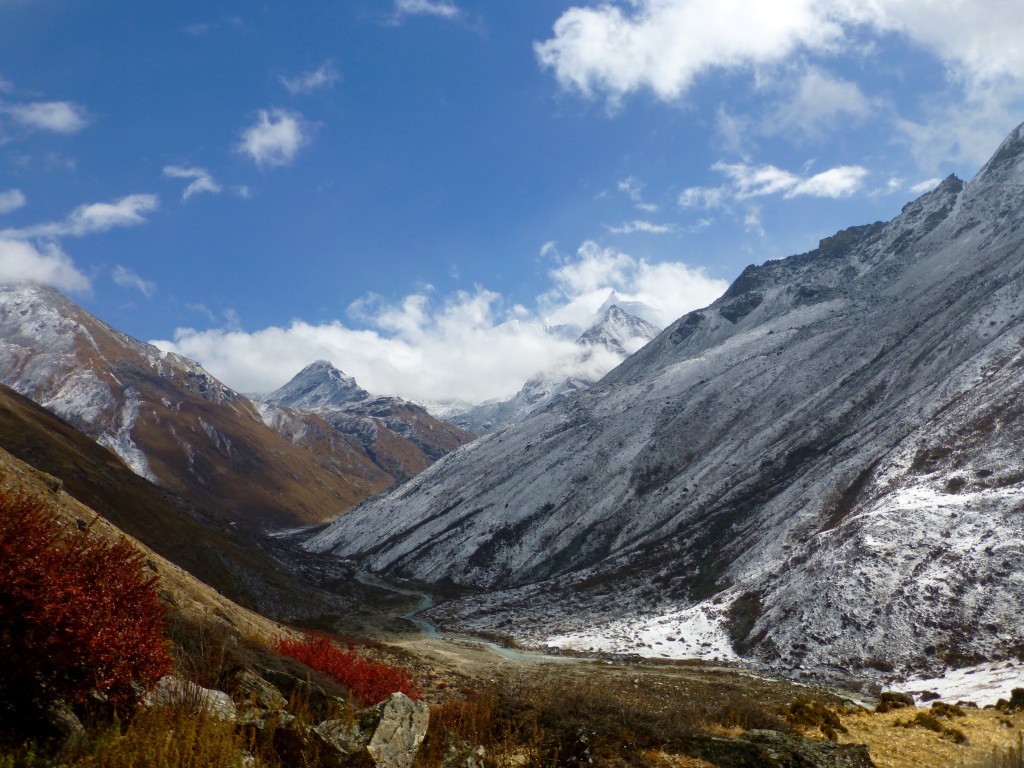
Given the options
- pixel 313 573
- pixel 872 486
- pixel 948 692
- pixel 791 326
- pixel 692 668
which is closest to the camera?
pixel 948 692

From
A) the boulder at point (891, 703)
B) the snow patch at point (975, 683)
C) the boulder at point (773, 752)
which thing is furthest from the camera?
the snow patch at point (975, 683)

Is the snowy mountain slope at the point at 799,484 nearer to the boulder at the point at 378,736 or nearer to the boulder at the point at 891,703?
the boulder at the point at 891,703

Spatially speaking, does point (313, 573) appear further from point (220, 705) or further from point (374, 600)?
point (220, 705)

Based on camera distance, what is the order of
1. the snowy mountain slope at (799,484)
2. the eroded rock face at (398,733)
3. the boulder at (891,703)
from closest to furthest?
the eroded rock face at (398,733) < the boulder at (891,703) < the snowy mountain slope at (799,484)

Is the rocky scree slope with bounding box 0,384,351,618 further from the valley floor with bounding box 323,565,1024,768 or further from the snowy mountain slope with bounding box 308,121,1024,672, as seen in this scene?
the snowy mountain slope with bounding box 308,121,1024,672

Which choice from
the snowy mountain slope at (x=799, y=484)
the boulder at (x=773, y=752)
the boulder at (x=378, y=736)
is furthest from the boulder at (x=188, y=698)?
the snowy mountain slope at (x=799, y=484)

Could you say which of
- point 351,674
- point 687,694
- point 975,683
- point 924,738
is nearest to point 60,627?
→ point 351,674

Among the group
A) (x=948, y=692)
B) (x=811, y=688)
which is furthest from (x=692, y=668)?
(x=948, y=692)

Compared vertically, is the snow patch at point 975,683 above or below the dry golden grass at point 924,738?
below

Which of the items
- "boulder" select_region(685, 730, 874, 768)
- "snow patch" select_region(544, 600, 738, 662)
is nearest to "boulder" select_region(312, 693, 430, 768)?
"boulder" select_region(685, 730, 874, 768)
